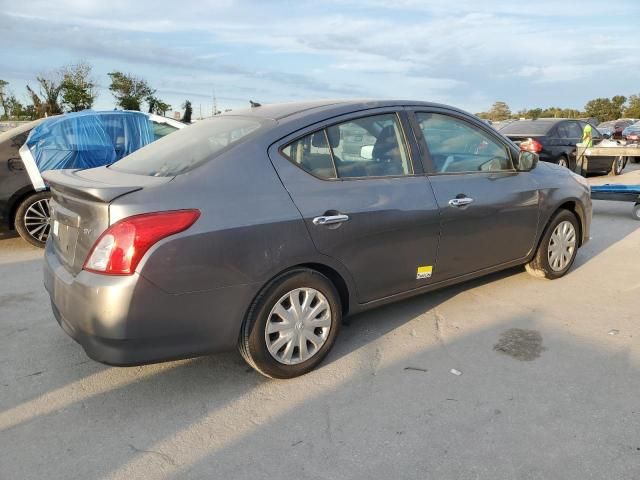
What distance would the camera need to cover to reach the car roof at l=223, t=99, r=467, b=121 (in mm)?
3449

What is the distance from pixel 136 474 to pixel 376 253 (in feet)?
6.09

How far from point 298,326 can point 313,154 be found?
41.2 inches

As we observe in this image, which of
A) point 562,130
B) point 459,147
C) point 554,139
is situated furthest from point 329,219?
point 562,130

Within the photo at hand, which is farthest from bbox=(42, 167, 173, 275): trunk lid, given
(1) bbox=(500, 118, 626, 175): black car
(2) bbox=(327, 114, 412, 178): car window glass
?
(1) bbox=(500, 118, 626, 175): black car

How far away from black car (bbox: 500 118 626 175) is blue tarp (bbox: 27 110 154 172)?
8.22 meters

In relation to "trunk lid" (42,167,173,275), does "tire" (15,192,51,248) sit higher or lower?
lower

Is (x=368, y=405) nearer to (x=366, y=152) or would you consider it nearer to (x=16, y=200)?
(x=366, y=152)

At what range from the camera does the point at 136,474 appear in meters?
2.38

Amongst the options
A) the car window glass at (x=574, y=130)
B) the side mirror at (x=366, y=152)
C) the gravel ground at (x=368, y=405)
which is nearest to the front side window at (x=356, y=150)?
the side mirror at (x=366, y=152)

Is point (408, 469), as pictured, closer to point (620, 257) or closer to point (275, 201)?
point (275, 201)

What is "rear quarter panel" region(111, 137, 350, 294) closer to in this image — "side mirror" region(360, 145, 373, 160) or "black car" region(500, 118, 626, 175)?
"side mirror" region(360, 145, 373, 160)

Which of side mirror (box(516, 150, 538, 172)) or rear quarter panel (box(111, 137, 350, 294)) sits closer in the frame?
rear quarter panel (box(111, 137, 350, 294))

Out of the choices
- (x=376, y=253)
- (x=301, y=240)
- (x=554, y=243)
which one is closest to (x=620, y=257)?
(x=554, y=243)

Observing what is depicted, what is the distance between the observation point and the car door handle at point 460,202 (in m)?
3.80
